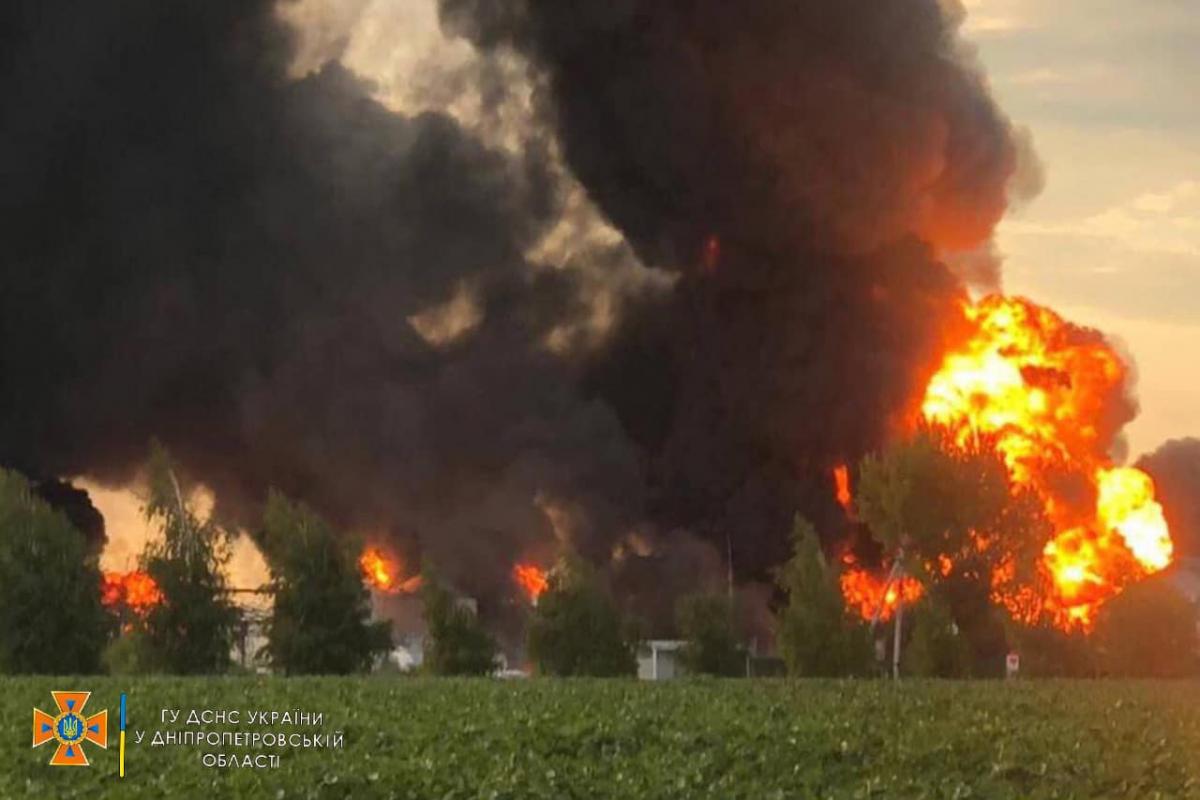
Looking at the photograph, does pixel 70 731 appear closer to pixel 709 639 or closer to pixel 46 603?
pixel 46 603

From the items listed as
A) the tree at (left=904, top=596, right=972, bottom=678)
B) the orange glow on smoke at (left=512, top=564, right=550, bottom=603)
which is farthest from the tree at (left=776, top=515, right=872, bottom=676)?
the orange glow on smoke at (left=512, top=564, right=550, bottom=603)

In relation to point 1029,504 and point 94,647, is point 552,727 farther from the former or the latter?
point 1029,504

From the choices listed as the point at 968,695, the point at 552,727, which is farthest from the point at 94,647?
the point at 968,695

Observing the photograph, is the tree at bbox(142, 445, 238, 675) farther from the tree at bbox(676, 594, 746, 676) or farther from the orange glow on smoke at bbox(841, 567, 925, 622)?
the orange glow on smoke at bbox(841, 567, 925, 622)

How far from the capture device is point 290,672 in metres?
55.0

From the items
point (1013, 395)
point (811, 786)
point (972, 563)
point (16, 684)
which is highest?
point (1013, 395)

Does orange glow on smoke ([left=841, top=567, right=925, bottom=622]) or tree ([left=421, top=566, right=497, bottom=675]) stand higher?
orange glow on smoke ([left=841, top=567, right=925, bottom=622])

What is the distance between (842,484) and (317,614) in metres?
36.1

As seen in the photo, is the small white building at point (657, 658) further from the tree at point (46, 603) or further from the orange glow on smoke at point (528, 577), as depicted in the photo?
the tree at point (46, 603)

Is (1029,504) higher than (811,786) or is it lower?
higher

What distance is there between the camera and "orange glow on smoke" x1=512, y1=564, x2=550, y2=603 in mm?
87875

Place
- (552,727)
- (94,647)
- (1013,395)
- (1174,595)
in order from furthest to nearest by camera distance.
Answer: (1013,395), (1174,595), (94,647), (552,727)

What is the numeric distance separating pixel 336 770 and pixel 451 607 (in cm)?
2304

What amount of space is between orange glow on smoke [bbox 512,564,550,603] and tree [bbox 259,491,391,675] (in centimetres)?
3148
